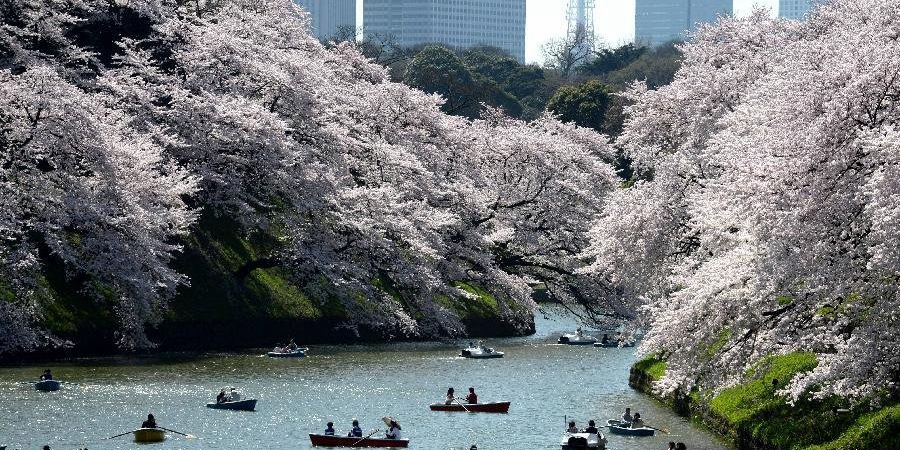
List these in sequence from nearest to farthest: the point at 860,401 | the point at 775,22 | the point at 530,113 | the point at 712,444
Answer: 1. the point at 860,401
2. the point at 712,444
3. the point at 775,22
4. the point at 530,113

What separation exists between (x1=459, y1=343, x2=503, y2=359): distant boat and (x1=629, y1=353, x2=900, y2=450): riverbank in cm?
1541

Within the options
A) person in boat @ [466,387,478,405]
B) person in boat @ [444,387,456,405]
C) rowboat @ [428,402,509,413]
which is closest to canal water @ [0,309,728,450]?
rowboat @ [428,402,509,413]

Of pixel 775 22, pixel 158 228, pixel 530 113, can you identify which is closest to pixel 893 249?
pixel 158 228

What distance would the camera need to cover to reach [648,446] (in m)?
39.4

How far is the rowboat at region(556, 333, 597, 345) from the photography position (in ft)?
226

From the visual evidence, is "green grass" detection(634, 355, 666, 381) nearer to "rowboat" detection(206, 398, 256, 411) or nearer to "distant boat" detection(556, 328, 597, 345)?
"rowboat" detection(206, 398, 256, 411)

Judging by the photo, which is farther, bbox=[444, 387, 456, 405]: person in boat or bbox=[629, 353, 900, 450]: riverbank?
bbox=[444, 387, 456, 405]: person in boat

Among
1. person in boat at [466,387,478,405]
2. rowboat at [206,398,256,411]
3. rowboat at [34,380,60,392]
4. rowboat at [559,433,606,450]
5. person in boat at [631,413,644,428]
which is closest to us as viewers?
rowboat at [559,433,606,450]

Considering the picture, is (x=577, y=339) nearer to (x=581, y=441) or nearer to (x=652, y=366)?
(x=652, y=366)

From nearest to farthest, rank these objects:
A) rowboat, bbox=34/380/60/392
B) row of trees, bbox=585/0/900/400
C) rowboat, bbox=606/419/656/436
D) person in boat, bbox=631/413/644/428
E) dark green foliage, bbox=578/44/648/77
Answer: row of trees, bbox=585/0/900/400 < rowboat, bbox=606/419/656/436 < person in boat, bbox=631/413/644/428 < rowboat, bbox=34/380/60/392 < dark green foliage, bbox=578/44/648/77

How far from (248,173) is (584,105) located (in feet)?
217

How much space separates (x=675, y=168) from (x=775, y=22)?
2572cm

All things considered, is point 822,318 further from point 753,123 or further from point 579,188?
point 579,188

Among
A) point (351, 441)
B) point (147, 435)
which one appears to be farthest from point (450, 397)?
point (147, 435)
